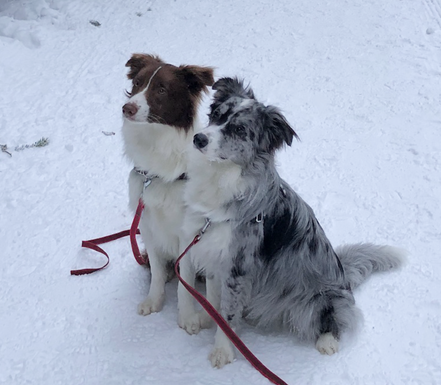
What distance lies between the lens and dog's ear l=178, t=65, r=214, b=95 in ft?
10.5

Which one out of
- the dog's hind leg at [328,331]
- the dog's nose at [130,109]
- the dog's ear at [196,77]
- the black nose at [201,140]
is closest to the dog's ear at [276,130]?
the black nose at [201,140]

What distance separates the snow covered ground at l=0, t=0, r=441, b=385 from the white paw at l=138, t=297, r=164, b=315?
78 mm

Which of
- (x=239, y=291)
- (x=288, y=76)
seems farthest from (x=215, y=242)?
(x=288, y=76)

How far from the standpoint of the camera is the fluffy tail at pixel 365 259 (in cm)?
366

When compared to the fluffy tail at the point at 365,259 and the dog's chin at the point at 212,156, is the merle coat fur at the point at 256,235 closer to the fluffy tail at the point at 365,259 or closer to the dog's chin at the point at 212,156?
the dog's chin at the point at 212,156

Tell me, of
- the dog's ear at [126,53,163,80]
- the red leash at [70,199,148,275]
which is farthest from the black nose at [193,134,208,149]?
the dog's ear at [126,53,163,80]

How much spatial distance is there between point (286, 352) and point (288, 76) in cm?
483

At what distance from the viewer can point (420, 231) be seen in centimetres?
438

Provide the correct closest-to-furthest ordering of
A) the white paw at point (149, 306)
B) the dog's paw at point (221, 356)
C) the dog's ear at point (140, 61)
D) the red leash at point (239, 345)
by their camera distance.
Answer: the red leash at point (239, 345) → the dog's paw at point (221, 356) → the dog's ear at point (140, 61) → the white paw at point (149, 306)

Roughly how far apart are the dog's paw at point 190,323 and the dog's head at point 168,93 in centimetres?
135

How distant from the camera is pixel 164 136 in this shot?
10.5 ft

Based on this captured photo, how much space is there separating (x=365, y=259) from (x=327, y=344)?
84 cm

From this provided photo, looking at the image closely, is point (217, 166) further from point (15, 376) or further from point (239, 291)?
point (15, 376)

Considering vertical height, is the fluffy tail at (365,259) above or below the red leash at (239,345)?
above
